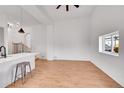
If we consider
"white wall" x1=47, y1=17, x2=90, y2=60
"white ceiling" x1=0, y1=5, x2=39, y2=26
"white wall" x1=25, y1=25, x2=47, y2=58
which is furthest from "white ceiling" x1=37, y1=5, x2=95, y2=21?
"white wall" x1=25, y1=25, x2=47, y2=58

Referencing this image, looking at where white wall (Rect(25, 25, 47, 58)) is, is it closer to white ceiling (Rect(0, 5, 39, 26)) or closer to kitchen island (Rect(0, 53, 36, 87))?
white ceiling (Rect(0, 5, 39, 26))

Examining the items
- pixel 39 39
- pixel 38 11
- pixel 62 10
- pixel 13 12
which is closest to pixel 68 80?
pixel 38 11

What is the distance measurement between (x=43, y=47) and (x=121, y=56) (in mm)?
6759

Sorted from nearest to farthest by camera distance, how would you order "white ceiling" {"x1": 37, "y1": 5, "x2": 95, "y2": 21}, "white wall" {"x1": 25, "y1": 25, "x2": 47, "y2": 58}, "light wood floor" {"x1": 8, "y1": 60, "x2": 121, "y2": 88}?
"light wood floor" {"x1": 8, "y1": 60, "x2": 121, "y2": 88}
"white ceiling" {"x1": 37, "y1": 5, "x2": 95, "y2": 21}
"white wall" {"x1": 25, "y1": 25, "x2": 47, "y2": 58}

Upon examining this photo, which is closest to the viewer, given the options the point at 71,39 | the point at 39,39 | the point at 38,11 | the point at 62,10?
the point at 38,11

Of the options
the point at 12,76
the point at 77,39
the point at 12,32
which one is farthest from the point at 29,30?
the point at 12,76

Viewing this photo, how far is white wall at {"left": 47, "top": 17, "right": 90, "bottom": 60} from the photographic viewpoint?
8.49 meters

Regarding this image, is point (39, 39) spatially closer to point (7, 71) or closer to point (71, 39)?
point (71, 39)

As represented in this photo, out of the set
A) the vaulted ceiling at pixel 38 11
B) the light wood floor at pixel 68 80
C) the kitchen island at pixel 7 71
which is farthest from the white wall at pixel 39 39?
the kitchen island at pixel 7 71

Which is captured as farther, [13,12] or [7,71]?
[13,12]

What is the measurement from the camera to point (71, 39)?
28.6 ft

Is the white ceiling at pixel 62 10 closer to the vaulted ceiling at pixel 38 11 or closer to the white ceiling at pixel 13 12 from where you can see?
the vaulted ceiling at pixel 38 11

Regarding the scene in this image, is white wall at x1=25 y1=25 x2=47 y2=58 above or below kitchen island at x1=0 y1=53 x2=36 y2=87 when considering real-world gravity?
above
